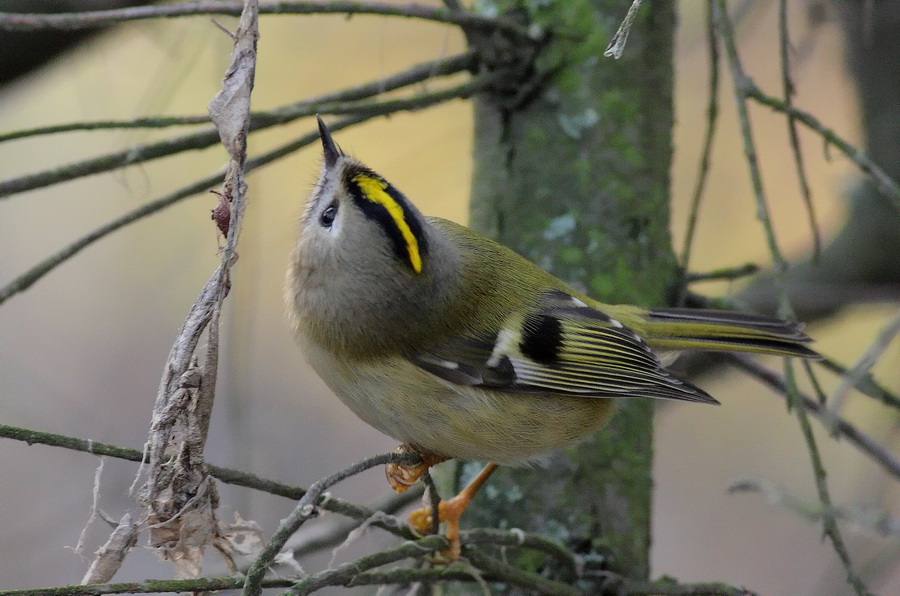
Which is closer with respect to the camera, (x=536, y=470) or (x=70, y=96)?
(x=536, y=470)

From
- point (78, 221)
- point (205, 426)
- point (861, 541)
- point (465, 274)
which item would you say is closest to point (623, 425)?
point (465, 274)

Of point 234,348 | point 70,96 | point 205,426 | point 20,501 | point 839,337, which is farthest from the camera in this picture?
Answer: point 839,337

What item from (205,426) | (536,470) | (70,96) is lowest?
(205,426)

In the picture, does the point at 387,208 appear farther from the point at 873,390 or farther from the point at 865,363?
the point at 873,390

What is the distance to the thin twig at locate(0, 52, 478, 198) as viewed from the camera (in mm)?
1699

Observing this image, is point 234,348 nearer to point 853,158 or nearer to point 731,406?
point 853,158

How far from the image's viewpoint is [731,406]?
200 inches

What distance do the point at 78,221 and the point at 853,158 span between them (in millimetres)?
3480

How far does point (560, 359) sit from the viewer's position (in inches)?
88.6

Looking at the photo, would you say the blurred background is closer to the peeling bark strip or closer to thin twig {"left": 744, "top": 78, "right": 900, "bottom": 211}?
thin twig {"left": 744, "top": 78, "right": 900, "bottom": 211}

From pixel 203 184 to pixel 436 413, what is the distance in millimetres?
694

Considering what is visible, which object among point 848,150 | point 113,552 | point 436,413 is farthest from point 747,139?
point 113,552

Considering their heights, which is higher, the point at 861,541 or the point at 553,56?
the point at 553,56

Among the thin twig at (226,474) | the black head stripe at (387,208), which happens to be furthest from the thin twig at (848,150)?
the thin twig at (226,474)
